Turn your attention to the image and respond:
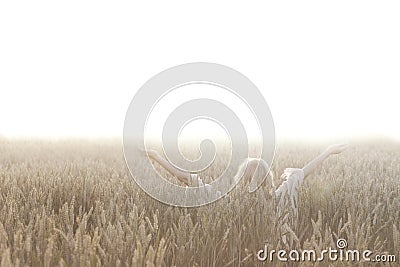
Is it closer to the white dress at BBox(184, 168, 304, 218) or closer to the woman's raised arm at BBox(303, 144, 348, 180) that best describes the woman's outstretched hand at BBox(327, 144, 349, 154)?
the woman's raised arm at BBox(303, 144, 348, 180)

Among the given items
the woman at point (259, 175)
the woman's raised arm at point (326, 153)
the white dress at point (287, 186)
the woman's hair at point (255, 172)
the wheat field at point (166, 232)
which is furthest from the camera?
the woman's raised arm at point (326, 153)

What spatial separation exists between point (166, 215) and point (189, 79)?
4.11ft

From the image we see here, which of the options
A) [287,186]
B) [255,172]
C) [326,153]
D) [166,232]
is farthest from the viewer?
[326,153]

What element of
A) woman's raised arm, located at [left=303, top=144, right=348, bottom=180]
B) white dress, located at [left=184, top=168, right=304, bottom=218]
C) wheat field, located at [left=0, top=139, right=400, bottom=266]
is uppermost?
woman's raised arm, located at [left=303, top=144, right=348, bottom=180]

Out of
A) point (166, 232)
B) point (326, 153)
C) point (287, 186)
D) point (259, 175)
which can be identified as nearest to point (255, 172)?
point (259, 175)

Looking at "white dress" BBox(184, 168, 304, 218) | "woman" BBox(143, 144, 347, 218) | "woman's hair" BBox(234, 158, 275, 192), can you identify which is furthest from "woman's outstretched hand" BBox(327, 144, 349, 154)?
"woman's hair" BBox(234, 158, 275, 192)

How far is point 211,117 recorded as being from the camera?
3.60 meters

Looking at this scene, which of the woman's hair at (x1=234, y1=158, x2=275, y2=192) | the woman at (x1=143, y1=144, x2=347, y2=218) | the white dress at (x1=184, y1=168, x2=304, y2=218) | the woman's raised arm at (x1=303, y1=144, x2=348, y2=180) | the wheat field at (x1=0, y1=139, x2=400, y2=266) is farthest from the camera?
the woman's raised arm at (x1=303, y1=144, x2=348, y2=180)

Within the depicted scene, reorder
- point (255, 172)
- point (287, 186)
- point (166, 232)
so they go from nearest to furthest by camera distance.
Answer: point (166, 232) < point (287, 186) < point (255, 172)

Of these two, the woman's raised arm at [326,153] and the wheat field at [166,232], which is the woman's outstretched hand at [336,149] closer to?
the woman's raised arm at [326,153]

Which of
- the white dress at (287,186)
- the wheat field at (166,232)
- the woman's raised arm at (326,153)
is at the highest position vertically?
the woman's raised arm at (326,153)

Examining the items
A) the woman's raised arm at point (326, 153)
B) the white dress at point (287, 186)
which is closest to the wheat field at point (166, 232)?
the white dress at point (287, 186)

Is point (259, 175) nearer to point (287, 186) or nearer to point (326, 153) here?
point (287, 186)

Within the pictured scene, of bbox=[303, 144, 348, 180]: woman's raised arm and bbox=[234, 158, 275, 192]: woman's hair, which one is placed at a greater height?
bbox=[303, 144, 348, 180]: woman's raised arm
